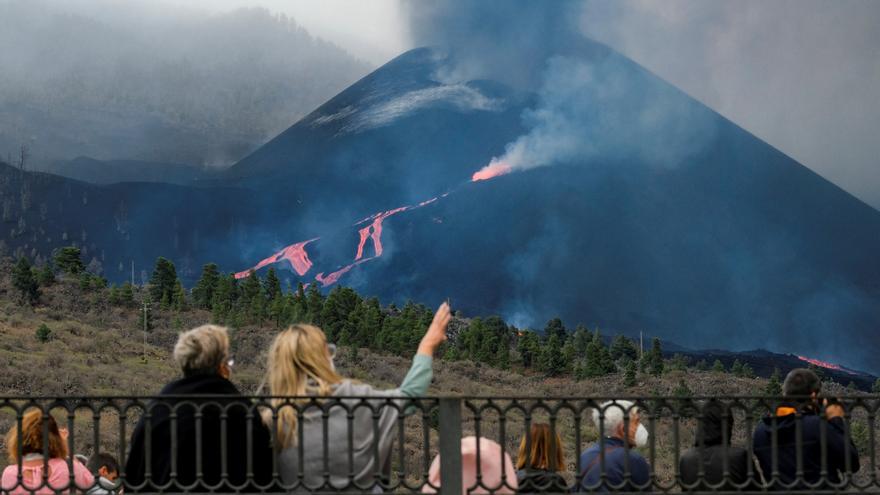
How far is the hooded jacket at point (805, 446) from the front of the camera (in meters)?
6.46

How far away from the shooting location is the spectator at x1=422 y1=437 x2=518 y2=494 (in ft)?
19.7

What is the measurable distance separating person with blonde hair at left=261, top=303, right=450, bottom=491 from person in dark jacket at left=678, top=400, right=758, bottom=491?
5.23ft

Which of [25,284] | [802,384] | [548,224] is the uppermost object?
[548,224]

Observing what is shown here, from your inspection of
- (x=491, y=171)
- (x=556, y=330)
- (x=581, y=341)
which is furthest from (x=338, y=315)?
(x=491, y=171)

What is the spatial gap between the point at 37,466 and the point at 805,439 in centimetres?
412

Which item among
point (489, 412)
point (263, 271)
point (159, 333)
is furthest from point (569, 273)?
point (489, 412)

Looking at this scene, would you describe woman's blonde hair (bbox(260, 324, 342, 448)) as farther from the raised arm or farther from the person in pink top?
the person in pink top

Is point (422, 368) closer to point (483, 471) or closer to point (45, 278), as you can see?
point (483, 471)

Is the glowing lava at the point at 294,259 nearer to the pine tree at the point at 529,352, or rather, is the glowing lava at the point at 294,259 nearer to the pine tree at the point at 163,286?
the pine tree at the point at 163,286

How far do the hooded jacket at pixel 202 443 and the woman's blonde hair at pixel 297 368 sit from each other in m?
0.19

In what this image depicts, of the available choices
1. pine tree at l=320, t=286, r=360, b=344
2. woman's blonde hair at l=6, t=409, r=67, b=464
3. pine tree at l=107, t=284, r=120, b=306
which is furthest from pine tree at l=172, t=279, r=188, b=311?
woman's blonde hair at l=6, t=409, r=67, b=464

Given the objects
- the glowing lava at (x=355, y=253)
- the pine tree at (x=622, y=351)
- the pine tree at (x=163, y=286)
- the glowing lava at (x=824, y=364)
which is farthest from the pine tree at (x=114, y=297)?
the glowing lava at (x=824, y=364)

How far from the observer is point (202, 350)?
5902mm

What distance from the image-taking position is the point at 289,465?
606 cm
